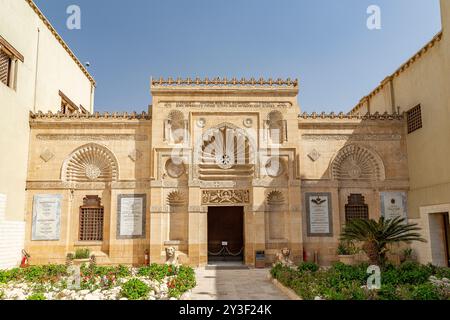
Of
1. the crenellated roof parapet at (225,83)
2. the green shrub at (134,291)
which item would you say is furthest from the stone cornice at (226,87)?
the green shrub at (134,291)

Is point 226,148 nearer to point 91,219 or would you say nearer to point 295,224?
point 295,224

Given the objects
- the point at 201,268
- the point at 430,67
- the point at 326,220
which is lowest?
the point at 201,268

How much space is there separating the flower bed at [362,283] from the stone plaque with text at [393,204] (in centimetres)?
Result: 529

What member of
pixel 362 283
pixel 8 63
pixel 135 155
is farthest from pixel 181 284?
pixel 8 63

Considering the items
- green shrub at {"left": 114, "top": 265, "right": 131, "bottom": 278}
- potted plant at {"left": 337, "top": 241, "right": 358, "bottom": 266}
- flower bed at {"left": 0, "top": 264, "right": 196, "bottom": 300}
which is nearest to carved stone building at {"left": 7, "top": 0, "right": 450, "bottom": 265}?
potted plant at {"left": 337, "top": 241, "right": 358, "bottom": 266}

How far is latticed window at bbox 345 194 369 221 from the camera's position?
65.5ft

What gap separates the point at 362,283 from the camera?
39.6ft

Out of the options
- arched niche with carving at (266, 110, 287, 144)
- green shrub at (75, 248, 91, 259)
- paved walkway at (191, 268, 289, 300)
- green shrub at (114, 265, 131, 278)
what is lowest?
paved walkway at (191, 268, 289, 300)

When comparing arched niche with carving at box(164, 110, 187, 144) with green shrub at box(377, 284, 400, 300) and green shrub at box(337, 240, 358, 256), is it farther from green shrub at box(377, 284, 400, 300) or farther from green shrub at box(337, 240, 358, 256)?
green shrub at box(377, 284, 400, 300)

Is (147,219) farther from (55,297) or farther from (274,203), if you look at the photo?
(55,297)

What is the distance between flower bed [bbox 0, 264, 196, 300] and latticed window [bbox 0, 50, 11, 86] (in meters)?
8.53

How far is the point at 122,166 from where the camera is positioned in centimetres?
1948
